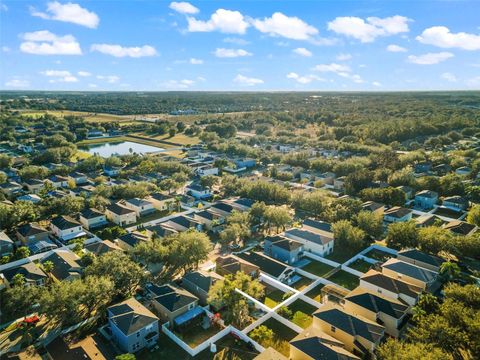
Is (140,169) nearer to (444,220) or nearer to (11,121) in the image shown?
(444,220)

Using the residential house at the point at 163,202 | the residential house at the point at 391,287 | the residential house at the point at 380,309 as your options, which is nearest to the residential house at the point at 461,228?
the residential house at the point at 391,287

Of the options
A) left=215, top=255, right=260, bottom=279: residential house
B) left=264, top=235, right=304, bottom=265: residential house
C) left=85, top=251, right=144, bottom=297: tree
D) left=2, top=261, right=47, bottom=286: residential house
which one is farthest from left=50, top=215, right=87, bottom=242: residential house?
left=264, top=235, right=304, bottom=265: residential house

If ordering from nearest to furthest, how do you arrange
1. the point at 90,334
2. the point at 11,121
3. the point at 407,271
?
1. the point at 90,334
2. the point at 407,271
3. the point at 11,121

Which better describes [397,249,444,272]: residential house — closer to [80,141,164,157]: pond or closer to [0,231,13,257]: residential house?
[0,231,13,257]: residential house

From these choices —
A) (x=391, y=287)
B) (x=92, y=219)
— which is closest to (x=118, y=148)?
(x=92, y=219)

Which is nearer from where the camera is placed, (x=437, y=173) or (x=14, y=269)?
(x=14, y=269)

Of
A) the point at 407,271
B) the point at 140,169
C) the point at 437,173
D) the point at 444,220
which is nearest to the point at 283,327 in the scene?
the point at 407,271
